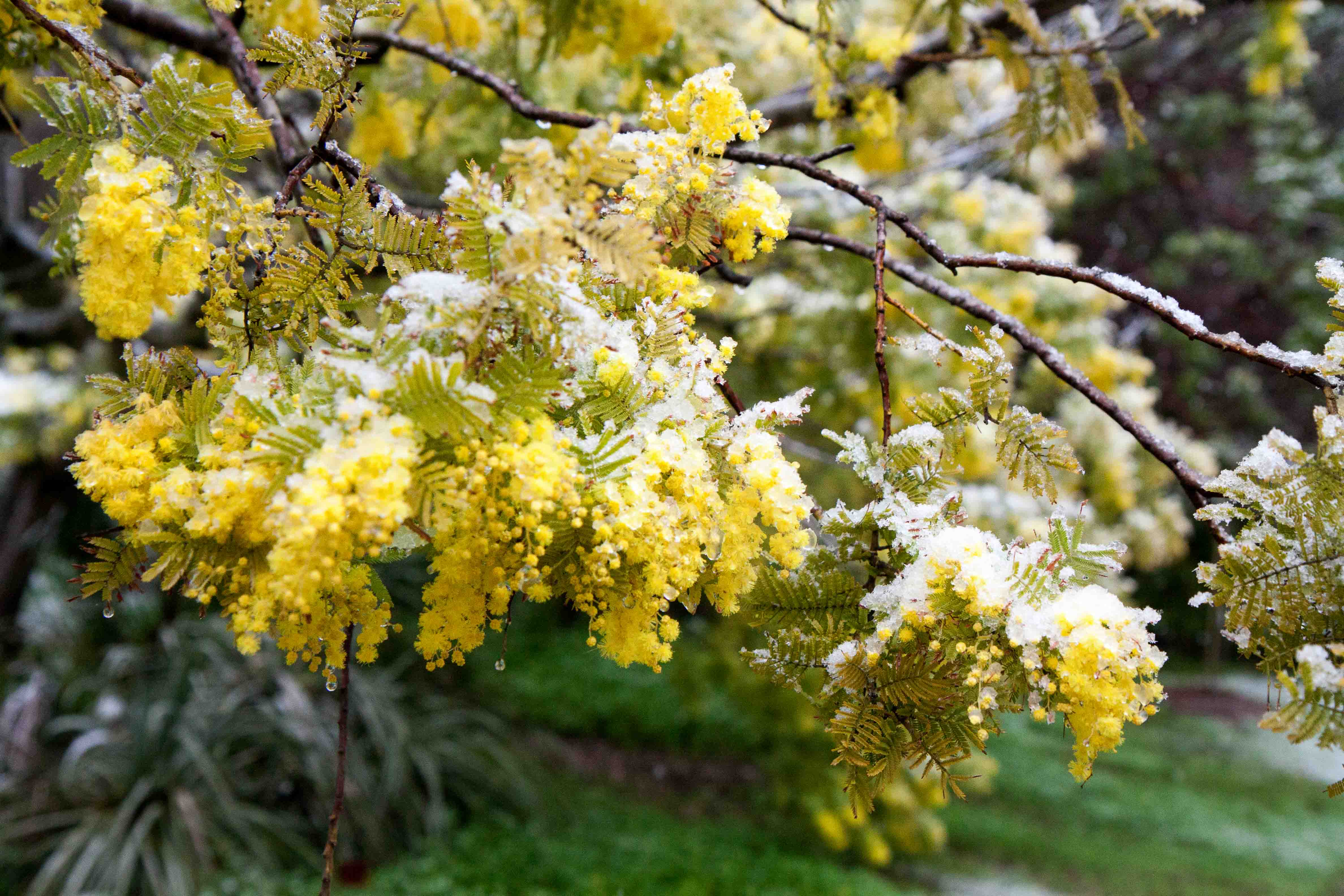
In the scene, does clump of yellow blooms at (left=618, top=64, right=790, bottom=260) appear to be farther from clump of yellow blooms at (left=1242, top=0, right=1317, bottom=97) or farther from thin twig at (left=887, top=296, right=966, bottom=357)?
clump of yellow blooms at (left=1242, top=0, right=1317, bottom=97)

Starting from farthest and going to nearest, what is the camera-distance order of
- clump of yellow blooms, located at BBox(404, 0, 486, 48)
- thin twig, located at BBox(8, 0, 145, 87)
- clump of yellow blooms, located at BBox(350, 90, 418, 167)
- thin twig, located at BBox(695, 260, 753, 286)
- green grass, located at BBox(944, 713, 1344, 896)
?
green grass, located at BBox(944, 713, 1344, 896)
clump of yellow blooms, located at BBox(350, 90, 418, 167)
clump of yellow blooms, located at BBox(404, 0, 486, 48)
thin twig, located at BBox(695, 260, 753, 286)
thin twig, located at BBox(8, 0, 145, 87)

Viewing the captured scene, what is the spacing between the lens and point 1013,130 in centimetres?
188

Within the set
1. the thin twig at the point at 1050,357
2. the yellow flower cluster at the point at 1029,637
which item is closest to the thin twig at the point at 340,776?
the yellow flower cluster at the point at 1029,637

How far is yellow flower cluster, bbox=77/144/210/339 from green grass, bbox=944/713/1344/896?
14.3 feet

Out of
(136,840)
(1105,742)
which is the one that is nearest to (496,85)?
(1105,742)

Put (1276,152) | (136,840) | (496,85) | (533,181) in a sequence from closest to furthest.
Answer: (533,181)
(496,85)
(136,840)
(1276,152)

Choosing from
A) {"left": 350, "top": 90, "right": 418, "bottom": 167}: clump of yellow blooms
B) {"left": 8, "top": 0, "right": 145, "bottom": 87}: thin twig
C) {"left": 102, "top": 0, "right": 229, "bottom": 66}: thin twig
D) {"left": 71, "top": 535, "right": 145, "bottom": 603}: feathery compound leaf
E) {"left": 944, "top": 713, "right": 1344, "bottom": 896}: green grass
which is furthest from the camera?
{"left": 944, "top": 713, "right": 1344, "bottom": 896}: green grass

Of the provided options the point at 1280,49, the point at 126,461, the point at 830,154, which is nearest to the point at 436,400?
the point at 126,461

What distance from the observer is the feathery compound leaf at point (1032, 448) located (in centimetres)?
90

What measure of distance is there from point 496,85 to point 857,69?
3.51 ft

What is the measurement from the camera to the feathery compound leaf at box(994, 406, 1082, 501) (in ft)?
2.96

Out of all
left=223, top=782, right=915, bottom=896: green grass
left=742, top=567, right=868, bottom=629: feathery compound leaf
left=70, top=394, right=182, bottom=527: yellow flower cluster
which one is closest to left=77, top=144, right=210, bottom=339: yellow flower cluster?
left=70, top=394, right=182, bottom=527: yellow flower cluster

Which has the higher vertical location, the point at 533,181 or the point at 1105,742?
the point at 533,181

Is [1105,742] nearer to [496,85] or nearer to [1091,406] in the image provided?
[496,85]
